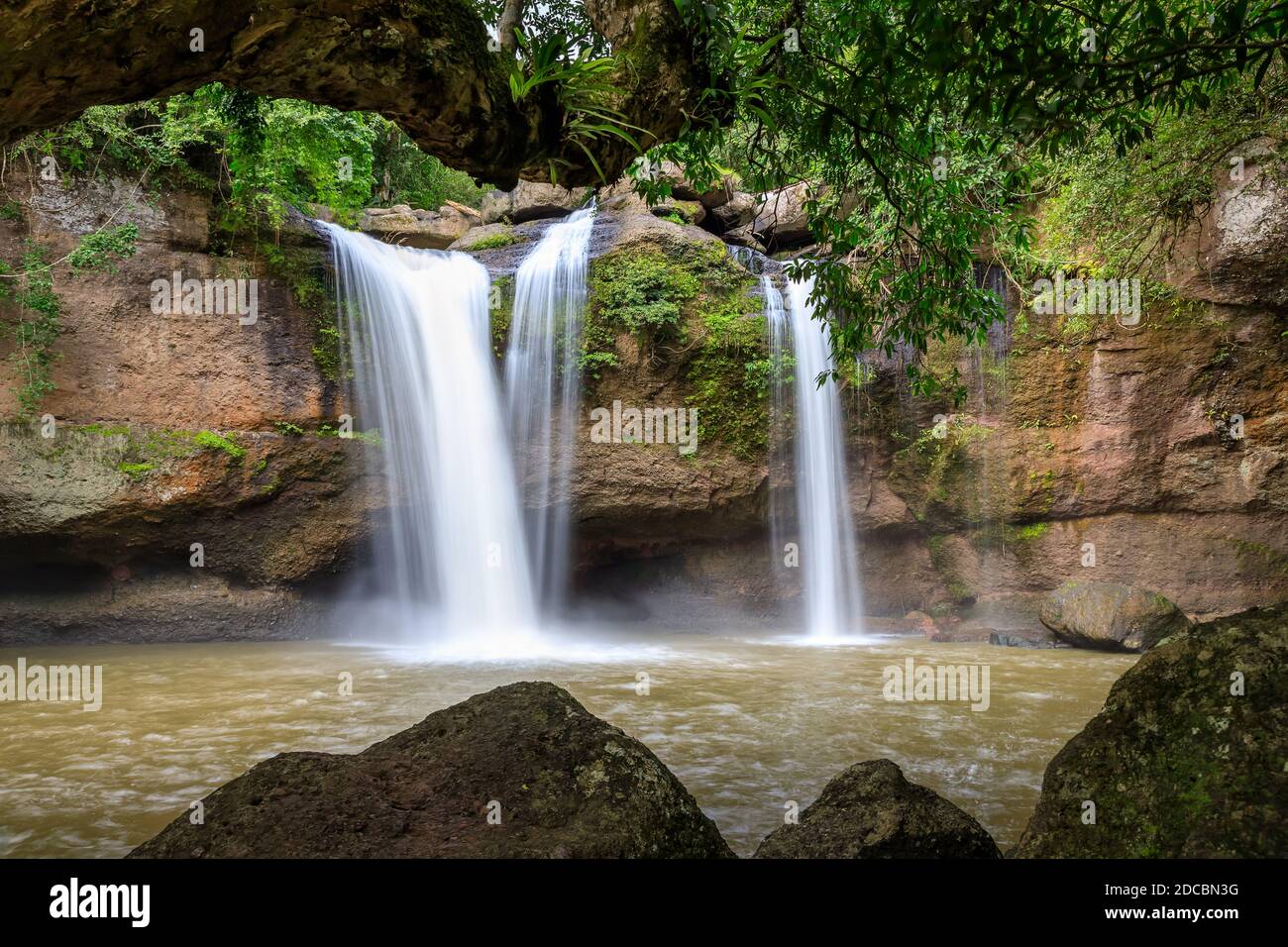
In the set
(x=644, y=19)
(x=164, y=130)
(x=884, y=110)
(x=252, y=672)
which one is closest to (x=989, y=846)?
(x=884, y=110)

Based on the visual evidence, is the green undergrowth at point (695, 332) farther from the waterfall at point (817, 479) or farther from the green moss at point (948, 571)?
A: the green moss at point (948, 571)

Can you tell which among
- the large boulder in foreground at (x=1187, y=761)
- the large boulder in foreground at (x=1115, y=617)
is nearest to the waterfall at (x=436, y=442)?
the large boulder in foreground at (x=1115, y=617)

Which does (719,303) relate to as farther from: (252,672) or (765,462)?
(252,672)

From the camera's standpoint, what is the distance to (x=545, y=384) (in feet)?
46.4

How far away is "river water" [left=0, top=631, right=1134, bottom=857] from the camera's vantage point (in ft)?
17.3

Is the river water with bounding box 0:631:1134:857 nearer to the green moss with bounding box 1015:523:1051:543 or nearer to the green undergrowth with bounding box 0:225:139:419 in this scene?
the green moss with bounding box 1015:523:1051:543

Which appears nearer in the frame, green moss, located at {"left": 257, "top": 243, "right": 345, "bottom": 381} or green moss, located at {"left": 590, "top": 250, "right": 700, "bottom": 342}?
green moss, located at {"left": 257, "top": 243, "right": 345, "bottom": 381}

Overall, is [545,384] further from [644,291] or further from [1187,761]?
[1187,761]

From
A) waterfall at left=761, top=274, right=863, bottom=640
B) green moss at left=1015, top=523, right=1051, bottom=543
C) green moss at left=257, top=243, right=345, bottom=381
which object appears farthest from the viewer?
waterfall at left=761, top=274, right=863, bottom=640

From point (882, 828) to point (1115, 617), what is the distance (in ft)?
32.5

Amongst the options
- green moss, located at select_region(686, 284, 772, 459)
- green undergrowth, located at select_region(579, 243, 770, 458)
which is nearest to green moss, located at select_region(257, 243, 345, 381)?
green undergrowth, located at select_region(579, 243, 770, 458)

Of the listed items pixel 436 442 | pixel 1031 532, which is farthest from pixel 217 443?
pixel 1031 532

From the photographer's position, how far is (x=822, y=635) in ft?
46.2

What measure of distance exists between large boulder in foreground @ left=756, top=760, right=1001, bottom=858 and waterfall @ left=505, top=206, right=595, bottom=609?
35.4ft
